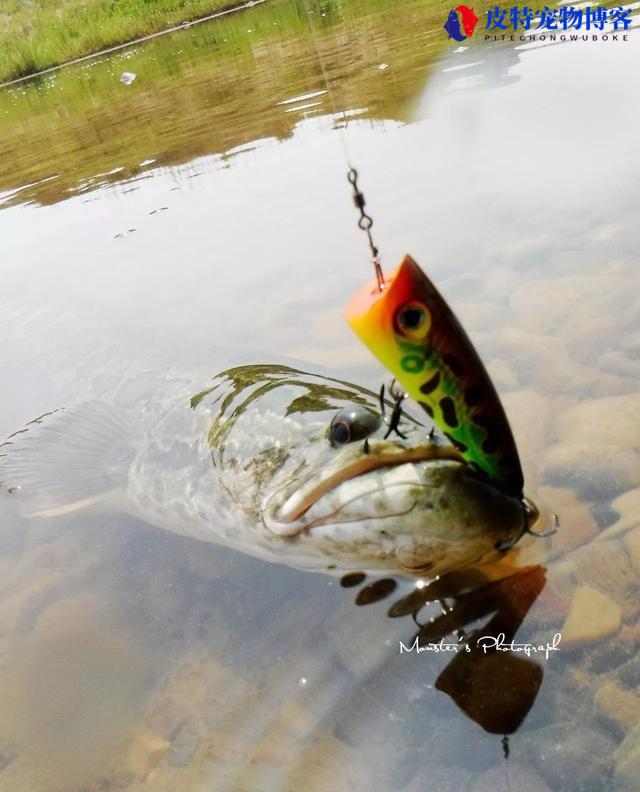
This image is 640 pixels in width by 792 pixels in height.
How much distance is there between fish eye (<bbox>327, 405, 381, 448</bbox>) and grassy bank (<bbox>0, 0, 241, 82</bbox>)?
31483mm

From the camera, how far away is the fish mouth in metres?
2.02

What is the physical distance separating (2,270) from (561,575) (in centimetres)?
638

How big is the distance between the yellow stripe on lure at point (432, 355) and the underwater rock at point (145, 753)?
4.26ft

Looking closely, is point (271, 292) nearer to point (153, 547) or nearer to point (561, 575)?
point (153, 547)

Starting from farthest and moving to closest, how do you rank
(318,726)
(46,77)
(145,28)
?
1. (145,28)
2. (46,77)
3. (318,726)

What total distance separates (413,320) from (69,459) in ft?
8.41

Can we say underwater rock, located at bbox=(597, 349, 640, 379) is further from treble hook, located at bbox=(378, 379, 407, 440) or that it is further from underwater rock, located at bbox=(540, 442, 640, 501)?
treble hook, located at bbox=(378, 379, 407, 440)

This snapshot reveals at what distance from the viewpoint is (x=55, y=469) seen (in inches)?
138

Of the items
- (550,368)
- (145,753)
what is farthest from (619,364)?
(145,753)

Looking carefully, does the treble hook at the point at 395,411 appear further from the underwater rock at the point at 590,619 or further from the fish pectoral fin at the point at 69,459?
the fish pectoral fin at the point at 69,459

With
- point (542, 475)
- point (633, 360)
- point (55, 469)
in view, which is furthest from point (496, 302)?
point (55, 469)

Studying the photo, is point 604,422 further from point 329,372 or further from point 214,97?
point 214,97

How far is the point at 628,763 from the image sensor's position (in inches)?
62.1
